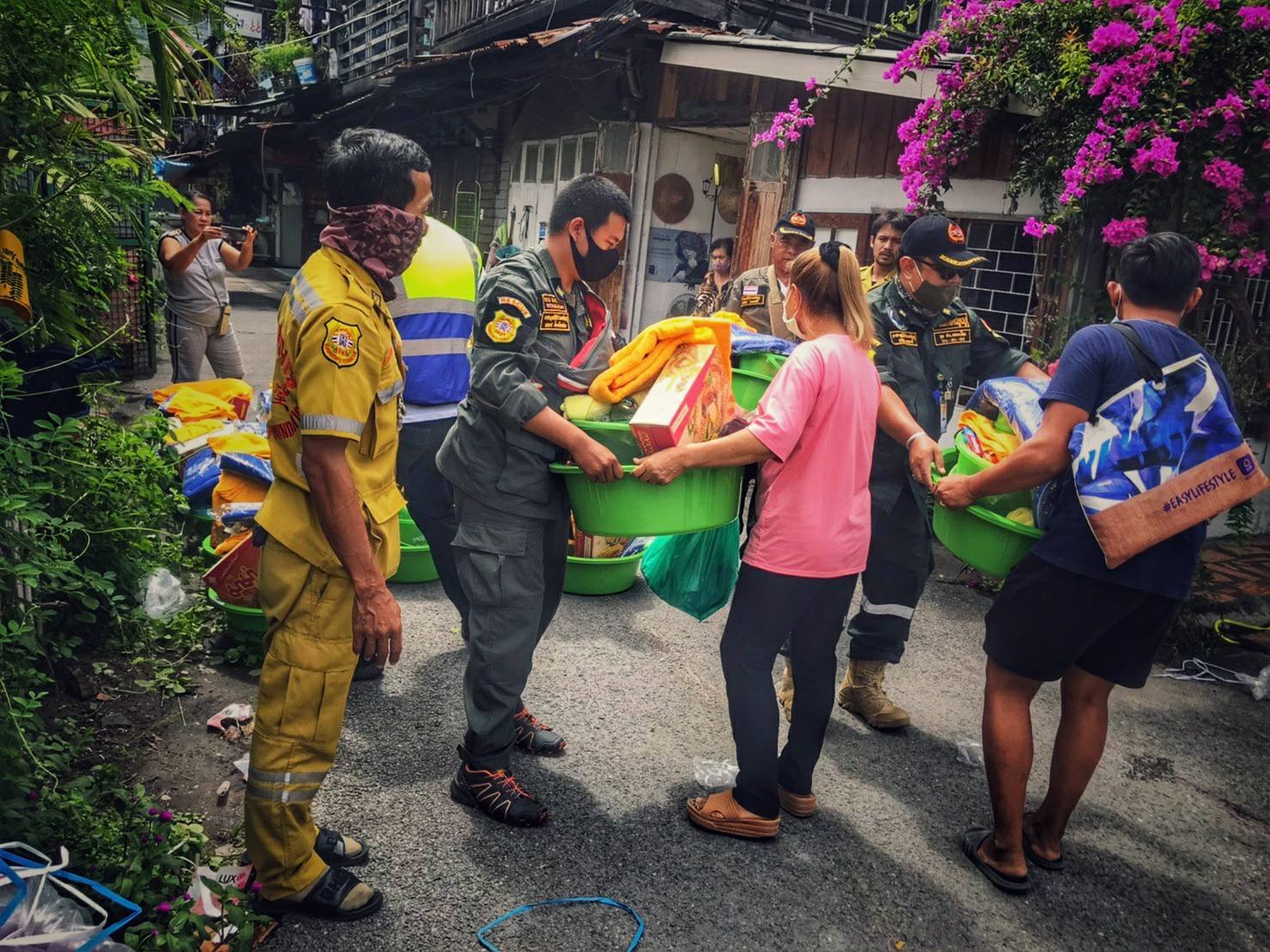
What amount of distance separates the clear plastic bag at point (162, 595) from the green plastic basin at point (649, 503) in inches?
92.6

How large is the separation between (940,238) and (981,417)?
838 mm

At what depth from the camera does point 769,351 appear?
3420mm

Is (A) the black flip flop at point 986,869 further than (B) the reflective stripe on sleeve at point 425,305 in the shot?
No

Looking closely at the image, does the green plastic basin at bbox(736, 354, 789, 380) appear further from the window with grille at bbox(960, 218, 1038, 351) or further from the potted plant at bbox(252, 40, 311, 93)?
the potted plant at bbox(252, 40, 311, 93)

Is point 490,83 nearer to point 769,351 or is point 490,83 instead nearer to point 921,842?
point 769,351

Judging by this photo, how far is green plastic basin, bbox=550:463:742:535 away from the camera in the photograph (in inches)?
110

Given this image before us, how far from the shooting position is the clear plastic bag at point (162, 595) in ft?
13.6

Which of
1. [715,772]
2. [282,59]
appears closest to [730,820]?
[715,772]

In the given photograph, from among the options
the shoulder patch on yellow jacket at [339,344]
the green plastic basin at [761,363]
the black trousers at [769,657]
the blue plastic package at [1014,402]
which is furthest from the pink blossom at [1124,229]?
the shoulder patch on yellow jacket at [339,344]

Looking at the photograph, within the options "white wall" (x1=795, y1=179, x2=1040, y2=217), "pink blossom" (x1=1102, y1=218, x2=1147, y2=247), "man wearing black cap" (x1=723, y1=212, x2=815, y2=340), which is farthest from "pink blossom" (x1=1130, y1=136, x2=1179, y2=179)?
"man wearing black cap" (x1=723, y1=212, x2=815, y2=340)

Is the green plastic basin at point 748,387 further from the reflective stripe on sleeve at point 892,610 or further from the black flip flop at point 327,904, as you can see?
the black flip flop at point 327,904

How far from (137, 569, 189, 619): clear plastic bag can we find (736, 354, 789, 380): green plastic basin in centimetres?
279

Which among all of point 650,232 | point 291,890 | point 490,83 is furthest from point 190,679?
point 490,83

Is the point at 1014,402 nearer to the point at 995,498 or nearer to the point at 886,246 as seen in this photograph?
the point at 995,498
